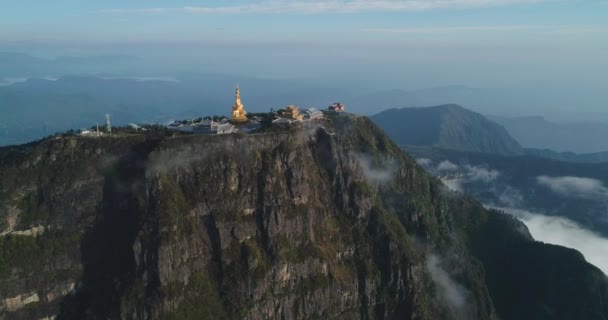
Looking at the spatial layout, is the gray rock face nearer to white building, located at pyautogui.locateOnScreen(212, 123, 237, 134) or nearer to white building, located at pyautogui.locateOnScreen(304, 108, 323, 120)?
white building, located at pyautogui.locateOnScreen(212, 123, 237, 134)

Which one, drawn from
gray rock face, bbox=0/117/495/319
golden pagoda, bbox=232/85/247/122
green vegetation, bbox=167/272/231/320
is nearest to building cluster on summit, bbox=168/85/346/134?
golden pagoda, bbox=232/85/247/122

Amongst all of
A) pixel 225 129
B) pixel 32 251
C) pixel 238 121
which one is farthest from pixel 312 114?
pixel 32 251

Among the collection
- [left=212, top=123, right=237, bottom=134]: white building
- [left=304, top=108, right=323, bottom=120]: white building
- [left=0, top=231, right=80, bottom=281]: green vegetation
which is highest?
[left=304, top=108, right=323, bottom=120]: white building

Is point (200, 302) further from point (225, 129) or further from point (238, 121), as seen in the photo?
point (238, 121)

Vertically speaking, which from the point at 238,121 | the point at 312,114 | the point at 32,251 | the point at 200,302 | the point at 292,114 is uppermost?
the point at 292,114

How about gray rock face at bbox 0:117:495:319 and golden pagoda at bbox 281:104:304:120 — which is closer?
gray rock face at bbox 0:117:495:319

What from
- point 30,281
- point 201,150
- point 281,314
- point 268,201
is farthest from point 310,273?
point 30,281

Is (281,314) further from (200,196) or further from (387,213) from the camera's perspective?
(387,213)
